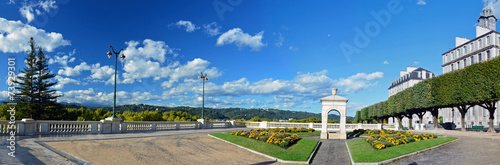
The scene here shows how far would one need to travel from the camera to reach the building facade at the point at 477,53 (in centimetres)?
8362

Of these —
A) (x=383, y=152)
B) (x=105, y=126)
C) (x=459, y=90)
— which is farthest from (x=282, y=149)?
(x=459, y=90)

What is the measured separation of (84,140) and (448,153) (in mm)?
24392

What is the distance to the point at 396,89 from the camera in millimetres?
143750

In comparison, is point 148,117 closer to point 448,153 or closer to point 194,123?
point 194,123

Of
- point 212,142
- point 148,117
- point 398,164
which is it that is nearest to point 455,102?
point 398,164

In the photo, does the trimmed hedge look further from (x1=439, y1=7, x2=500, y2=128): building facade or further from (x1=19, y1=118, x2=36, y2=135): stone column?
(x1=19, y1=118, x2=36, y2=135): stone column

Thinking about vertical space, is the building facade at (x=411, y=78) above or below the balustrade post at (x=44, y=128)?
above

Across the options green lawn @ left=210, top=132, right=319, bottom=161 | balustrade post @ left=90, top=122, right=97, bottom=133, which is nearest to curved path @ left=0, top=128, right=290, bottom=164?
green lawn @ left=210, top=132, right=319, bottom=161

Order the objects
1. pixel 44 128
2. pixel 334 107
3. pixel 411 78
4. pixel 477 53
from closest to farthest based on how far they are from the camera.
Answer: pixel 44 128
pixel 334 107
pixel 477 53
pixel 411 78

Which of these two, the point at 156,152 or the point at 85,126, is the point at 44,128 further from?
the point at 156,152

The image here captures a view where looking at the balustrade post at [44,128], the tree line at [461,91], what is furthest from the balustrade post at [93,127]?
the tree line at [461,91]

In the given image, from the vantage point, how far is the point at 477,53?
294 feet

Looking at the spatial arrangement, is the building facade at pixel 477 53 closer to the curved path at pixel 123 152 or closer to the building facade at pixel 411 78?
the building facade at pixel 411 78

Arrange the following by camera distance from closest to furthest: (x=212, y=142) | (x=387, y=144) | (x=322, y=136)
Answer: (x=387, y=144)
(x=212, y=142)
(x=322, y=136)
